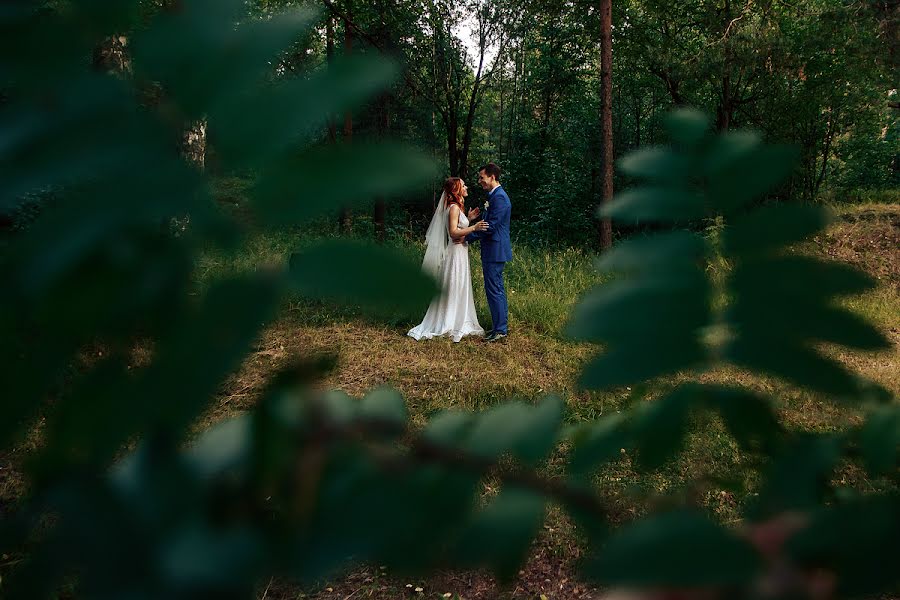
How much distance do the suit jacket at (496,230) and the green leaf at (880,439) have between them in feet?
18.1

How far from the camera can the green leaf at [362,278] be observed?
0.22 meters

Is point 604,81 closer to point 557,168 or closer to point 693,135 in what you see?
point 557,168

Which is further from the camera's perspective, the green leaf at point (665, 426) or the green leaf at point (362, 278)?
the green leaf at point (665, 426)

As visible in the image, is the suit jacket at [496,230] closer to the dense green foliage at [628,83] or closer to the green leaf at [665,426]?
the dense green foliage at [628,83]

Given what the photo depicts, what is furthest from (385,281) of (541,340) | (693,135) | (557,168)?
(557,168)

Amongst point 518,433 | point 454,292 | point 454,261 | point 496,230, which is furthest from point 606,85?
point 518,433

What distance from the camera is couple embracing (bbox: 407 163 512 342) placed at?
6.00 metres

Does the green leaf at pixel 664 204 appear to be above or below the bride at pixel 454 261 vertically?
above

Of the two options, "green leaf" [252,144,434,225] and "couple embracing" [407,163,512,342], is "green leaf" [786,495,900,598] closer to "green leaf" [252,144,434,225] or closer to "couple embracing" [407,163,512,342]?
"green leaf" [252,144,434,225]

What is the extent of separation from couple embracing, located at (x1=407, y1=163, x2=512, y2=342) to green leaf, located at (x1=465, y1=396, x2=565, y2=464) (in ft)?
17.6

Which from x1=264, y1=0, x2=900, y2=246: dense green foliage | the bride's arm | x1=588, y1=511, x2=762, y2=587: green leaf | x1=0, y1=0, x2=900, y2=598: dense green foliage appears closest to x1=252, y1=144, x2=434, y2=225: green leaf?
x1=0, y1=0, x2=900, y2=598: dense green foliage

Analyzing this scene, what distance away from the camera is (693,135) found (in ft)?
1.35

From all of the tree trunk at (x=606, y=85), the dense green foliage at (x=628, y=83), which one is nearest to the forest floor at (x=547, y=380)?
the tree trunk at (x=606, y=85)

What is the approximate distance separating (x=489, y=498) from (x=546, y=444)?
0.31 ft
